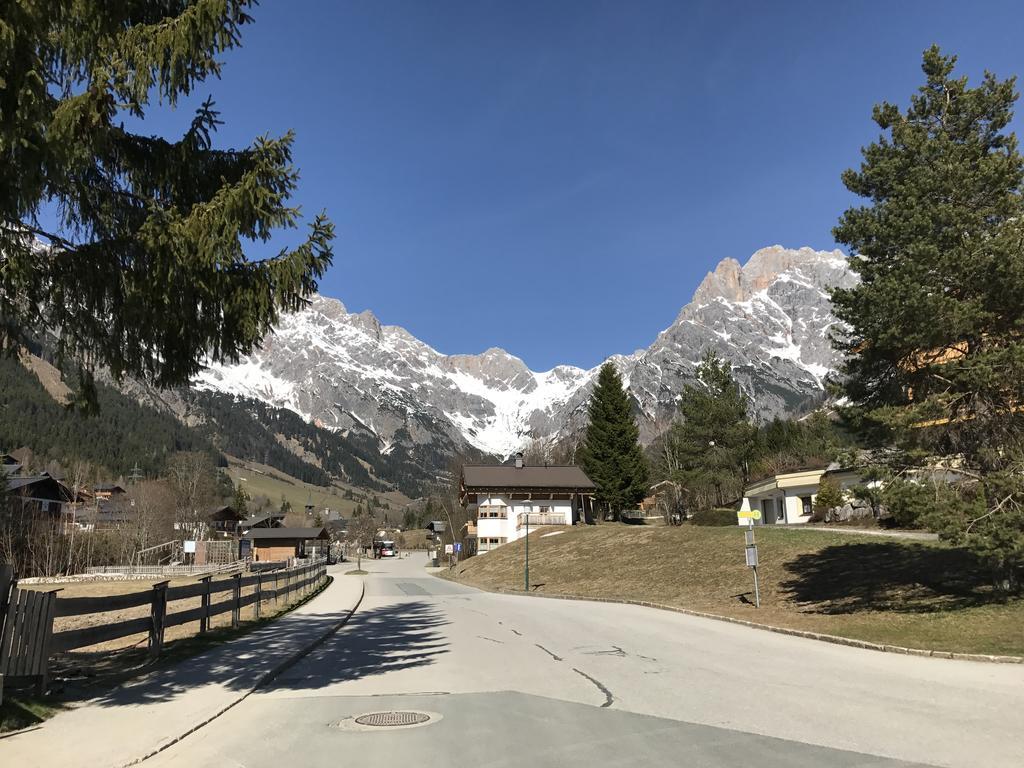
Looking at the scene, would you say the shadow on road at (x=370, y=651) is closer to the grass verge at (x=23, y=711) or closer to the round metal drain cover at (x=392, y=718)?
the round metal drain cover at (x=392, y=718)

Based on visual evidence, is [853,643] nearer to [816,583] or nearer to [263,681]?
[816,583]

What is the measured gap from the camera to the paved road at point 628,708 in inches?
253

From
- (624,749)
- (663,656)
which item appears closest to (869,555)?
(663,656)

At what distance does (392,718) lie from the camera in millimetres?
8008

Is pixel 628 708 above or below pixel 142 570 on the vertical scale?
below

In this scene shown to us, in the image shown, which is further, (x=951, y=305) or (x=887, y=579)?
(x=887, y=579)

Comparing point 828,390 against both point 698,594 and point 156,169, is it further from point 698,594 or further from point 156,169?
point 156,169

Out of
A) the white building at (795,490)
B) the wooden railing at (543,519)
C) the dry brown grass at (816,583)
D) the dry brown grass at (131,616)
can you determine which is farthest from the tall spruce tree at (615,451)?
the dry brown grass at (131,616)

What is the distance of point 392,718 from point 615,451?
67997 mm

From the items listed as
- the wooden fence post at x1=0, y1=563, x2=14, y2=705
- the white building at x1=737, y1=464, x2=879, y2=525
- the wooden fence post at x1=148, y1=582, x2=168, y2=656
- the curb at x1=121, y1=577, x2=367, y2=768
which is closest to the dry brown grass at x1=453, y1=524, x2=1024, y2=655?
the white building at x1=737, y1=464, x2=879, y2=525

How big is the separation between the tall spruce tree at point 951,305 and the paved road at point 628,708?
17.8 feet

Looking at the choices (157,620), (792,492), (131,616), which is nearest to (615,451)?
(792,492)

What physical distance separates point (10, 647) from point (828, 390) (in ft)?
59.8

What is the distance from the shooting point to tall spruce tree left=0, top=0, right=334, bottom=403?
707 centimetres
